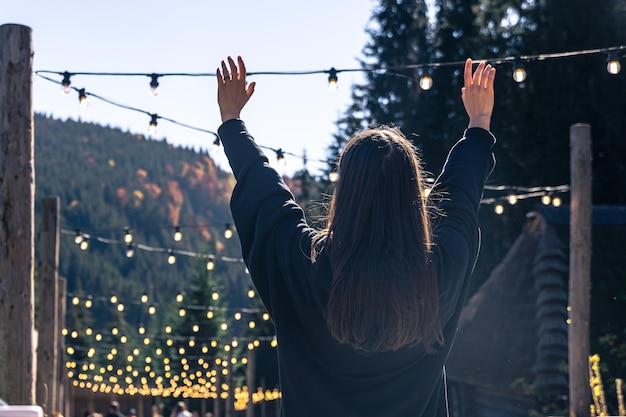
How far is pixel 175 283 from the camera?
421ft

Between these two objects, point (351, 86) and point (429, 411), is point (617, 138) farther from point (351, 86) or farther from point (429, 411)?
point (429, 411)

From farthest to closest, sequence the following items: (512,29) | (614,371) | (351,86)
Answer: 1. (351,86)
2. (512,29)
3. (614,371)

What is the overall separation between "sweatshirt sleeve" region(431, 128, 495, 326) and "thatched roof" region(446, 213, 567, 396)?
1797cm

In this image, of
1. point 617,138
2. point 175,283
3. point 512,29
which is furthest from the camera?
point 175,283

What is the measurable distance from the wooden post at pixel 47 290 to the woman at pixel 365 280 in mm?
15068

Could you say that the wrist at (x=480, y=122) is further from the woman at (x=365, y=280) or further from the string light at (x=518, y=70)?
the string light at (x=518, y=70)

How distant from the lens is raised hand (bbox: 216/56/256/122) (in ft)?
9.55

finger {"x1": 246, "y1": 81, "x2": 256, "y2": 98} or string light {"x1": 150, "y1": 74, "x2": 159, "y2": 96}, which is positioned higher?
string light {"x1": 150, "y1": 74, "x2": 159, "y2": 96}

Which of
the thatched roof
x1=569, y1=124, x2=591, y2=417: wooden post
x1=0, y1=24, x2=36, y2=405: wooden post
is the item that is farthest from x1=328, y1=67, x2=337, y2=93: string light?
the thatched roof

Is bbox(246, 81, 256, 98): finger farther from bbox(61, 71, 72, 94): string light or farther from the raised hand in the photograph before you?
bbox(61, 71, 72, 94): string light

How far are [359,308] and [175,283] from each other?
127510 mm

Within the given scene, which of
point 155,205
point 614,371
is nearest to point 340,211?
point 614,371

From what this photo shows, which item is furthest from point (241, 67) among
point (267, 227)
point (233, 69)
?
point (267, 227)

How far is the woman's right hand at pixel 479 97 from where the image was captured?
118 inches
